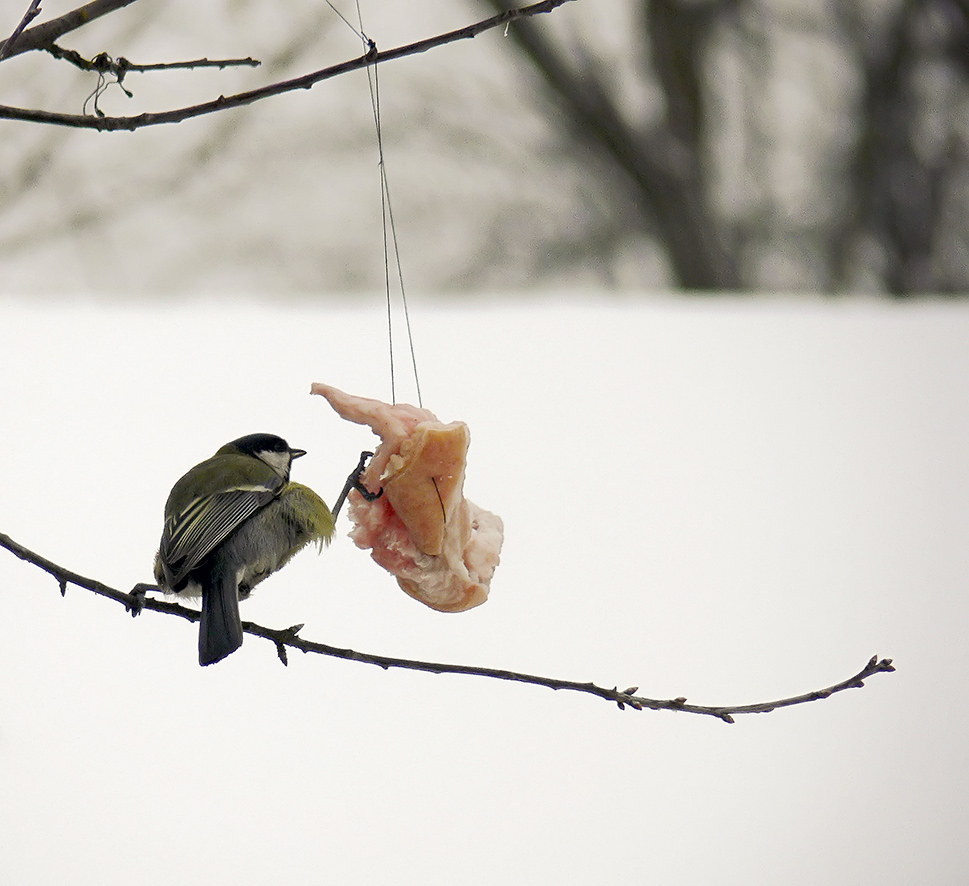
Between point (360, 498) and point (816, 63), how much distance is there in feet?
5.94

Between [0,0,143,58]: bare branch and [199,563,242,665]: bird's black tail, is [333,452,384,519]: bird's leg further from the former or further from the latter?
[0,0,143,58]: bare branch

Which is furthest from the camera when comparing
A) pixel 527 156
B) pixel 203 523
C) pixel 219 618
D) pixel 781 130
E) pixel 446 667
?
pixel 781 130

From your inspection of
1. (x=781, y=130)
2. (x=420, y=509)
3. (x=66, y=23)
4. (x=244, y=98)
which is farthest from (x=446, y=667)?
(x=781, y=130)

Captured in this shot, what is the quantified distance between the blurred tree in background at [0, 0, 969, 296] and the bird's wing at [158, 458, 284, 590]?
3.52 feet

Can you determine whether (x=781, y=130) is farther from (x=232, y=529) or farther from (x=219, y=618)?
(x=219, y=618)

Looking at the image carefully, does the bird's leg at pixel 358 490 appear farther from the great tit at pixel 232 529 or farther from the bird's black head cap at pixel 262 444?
the bird's black head cap at pixel 262 444

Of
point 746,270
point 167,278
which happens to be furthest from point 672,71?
point 167,278

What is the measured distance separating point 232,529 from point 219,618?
0.13m

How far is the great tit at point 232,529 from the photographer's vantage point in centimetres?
108

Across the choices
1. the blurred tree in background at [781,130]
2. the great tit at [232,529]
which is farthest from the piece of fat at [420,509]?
the blurred tree in background at [781,130]

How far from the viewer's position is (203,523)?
1.11 metres

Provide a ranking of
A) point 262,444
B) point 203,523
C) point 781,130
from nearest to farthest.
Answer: point 203,523 → point 262,444 → point 781,130

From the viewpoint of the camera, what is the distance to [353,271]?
2.22 metres

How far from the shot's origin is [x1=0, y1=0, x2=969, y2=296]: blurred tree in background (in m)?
1.99
